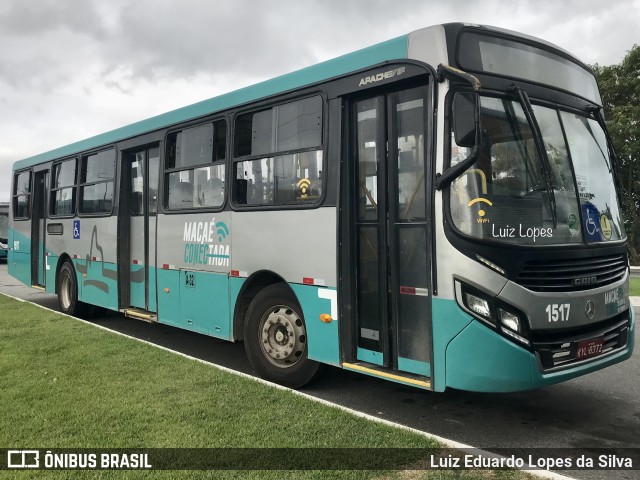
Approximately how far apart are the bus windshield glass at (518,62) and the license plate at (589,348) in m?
2.13

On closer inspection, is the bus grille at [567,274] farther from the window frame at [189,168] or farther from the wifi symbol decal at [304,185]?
the window frame at [189,168]

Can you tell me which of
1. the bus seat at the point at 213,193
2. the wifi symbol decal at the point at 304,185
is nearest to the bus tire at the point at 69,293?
the bus seat at the point at 213,193

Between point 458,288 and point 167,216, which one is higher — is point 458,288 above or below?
below

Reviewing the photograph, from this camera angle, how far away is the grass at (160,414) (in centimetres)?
388

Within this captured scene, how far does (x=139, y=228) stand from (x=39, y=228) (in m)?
4.51

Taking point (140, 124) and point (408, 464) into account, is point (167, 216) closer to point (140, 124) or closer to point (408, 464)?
point (140, 124)

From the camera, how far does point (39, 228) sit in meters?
11.5

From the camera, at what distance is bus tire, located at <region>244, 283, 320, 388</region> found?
18.1ft

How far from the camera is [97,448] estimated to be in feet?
12.8

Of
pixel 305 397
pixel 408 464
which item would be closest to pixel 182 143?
pixel 305 397

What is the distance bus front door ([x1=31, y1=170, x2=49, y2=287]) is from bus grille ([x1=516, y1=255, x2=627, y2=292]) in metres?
10.2

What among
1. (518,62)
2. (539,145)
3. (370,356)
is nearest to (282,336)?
(370,356)

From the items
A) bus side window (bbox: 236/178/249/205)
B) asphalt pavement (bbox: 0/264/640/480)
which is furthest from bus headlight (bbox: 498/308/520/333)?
bus side window (bbox: 236/178/249/205)

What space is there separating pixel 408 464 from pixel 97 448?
7.12 feet
